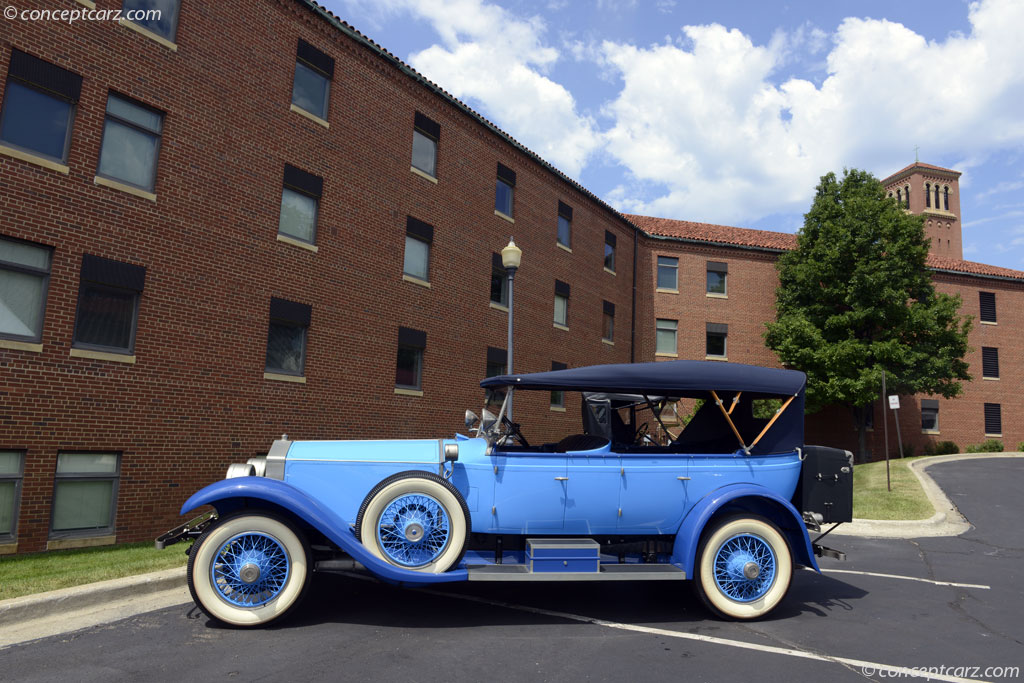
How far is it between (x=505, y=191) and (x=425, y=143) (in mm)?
3657

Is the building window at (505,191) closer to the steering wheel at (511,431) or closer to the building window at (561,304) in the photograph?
the building window at (561,304)

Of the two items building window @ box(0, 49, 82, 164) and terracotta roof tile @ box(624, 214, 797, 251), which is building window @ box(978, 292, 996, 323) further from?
building window @ box(0, 49, 82, 164)

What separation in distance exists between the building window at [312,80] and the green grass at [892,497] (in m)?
14.1

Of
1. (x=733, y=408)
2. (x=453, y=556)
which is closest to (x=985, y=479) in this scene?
(x=733, y=408)

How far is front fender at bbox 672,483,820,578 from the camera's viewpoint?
17.6ft

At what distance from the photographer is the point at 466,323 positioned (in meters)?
17.2

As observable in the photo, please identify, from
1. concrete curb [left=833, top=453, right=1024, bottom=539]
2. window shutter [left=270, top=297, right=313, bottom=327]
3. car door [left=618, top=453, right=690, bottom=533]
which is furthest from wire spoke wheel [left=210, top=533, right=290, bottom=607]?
concrete curb [left=833, top=453, right=1024, bottom=539]

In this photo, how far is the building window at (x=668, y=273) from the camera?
2755cm

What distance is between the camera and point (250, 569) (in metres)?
4.76

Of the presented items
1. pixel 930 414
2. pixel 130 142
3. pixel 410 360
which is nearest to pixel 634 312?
pixel 410 360

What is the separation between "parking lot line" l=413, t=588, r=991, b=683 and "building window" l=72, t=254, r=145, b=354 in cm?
721

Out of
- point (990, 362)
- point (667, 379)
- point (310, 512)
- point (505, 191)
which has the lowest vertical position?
point (310, 512)

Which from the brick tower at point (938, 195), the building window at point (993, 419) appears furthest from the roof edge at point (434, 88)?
the brick tower at point (938, 195)

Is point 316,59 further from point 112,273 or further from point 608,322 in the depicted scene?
point 608,322
